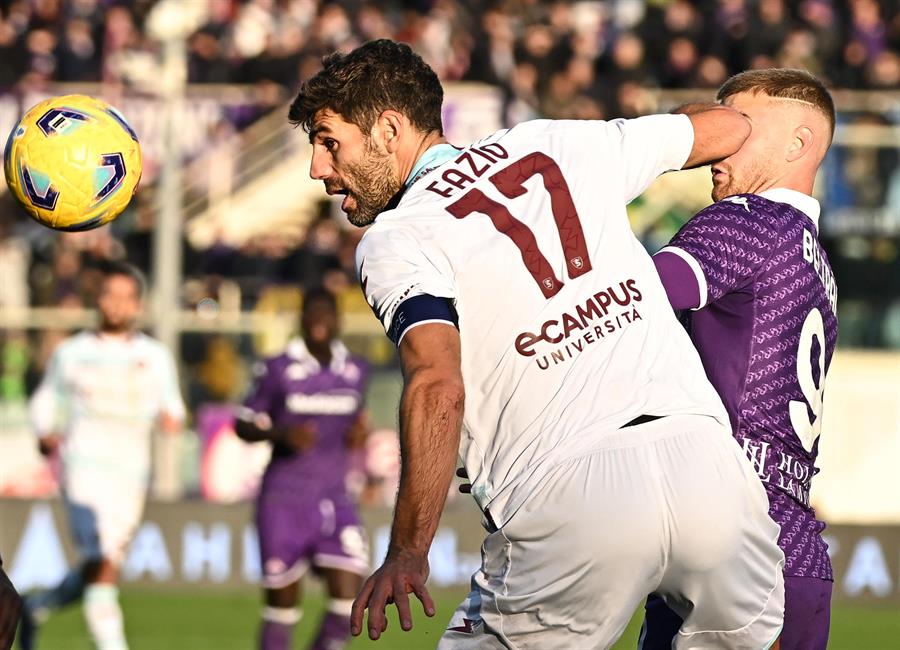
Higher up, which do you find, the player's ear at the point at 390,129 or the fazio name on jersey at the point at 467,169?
the player's ear at the point at 390,129

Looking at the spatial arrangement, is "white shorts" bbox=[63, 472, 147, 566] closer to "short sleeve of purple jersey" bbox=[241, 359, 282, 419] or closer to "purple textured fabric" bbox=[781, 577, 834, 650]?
"short sleeve of purple jersey" bbox=[241, 359, 282, 419]

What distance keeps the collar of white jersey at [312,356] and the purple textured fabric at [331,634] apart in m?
1.64

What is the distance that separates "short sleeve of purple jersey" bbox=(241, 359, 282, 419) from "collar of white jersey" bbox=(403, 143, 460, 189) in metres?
5.55

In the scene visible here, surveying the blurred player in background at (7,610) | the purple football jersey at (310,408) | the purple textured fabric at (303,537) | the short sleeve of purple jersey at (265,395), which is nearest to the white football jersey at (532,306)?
the blurred player in background at (7,610)

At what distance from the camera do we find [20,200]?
18.3ft

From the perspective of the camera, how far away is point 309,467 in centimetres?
946

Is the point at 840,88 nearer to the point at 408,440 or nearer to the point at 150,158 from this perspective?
the point at 150,158

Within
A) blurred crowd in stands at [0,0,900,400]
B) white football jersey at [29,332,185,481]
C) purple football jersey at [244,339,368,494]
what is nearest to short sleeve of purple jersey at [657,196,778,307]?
purple football jersey at [244,339,368,494]

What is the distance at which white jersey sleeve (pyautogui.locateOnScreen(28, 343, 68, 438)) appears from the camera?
9.84 meters

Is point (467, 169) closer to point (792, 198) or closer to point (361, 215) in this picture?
point (361, 215)

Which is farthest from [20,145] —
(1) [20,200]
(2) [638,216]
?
(2) [638,216]

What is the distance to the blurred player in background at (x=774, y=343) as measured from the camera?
423 cm

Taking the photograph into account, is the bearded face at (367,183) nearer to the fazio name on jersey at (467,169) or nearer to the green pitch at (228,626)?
the fazio name on jersey at (467,169)

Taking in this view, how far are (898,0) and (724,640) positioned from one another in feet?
49.3
